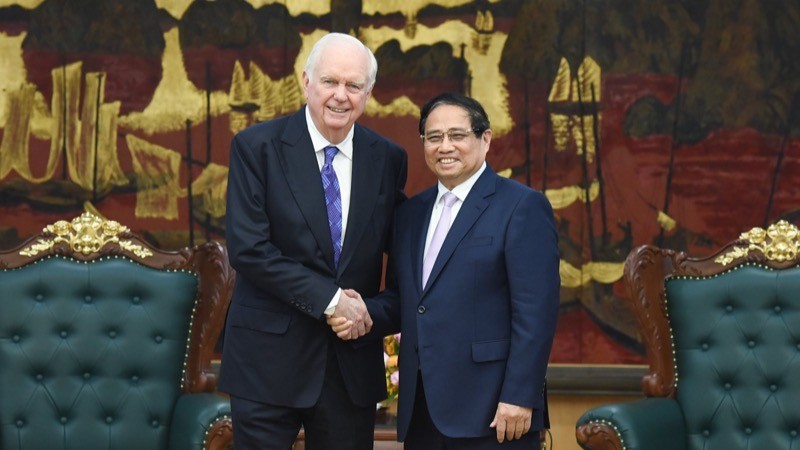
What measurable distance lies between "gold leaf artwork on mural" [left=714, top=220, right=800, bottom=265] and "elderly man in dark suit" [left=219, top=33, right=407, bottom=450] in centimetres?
165

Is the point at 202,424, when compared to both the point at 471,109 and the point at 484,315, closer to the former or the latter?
the point at 484,315

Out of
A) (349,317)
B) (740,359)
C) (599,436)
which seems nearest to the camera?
(349,317)

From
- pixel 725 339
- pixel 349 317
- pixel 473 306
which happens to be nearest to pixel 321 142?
pixel 349 317

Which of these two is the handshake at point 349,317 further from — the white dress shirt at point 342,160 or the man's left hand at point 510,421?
the man's left hand at point 510,421

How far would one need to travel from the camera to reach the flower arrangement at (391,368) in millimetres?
4059

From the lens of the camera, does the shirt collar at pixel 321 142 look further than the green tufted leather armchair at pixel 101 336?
No

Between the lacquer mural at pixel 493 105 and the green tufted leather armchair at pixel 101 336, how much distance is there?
108 centimetres

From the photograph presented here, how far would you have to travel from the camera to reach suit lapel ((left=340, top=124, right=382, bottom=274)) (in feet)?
10.3

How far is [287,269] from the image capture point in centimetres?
301

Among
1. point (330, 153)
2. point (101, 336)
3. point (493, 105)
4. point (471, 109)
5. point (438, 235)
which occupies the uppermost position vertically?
point (493, 105)

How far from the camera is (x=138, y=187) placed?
5.31 meters

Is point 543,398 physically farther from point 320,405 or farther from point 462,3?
point 462,3

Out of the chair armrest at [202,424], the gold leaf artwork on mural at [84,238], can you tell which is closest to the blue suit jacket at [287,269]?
the chair armrest at [202,424]

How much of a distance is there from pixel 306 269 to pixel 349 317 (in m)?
0.17
